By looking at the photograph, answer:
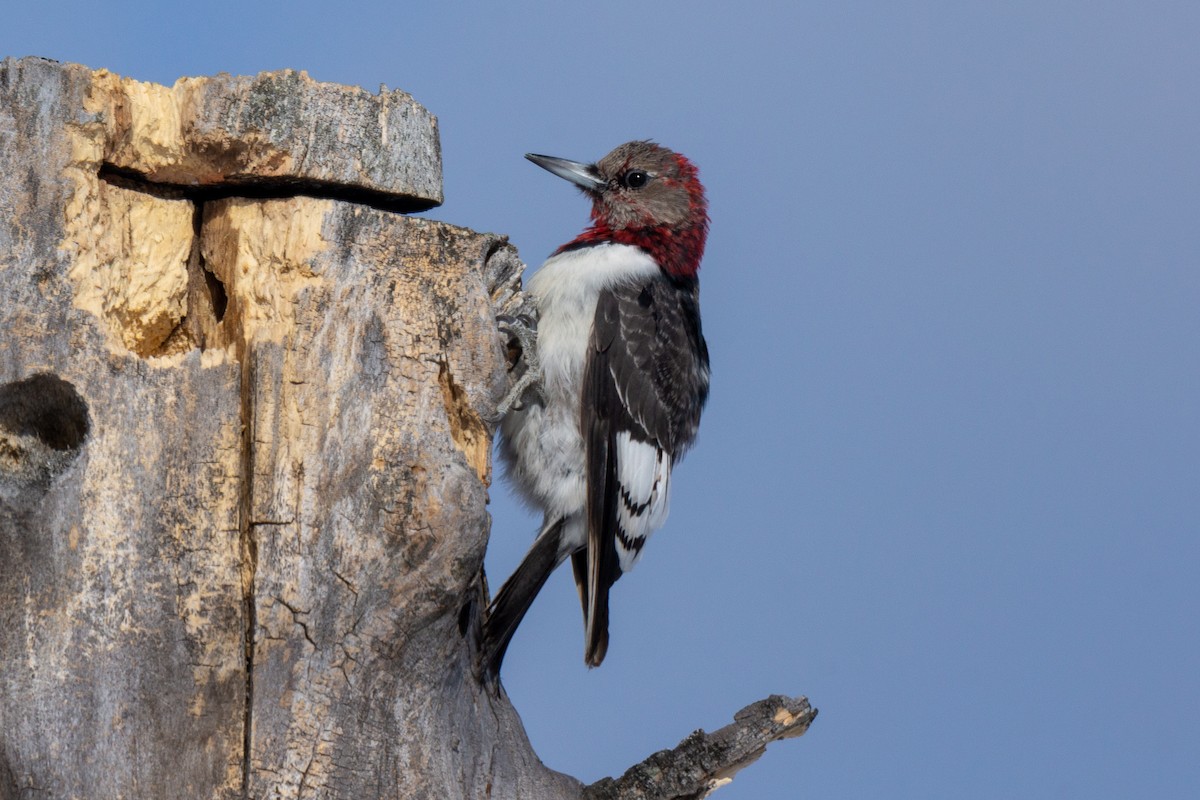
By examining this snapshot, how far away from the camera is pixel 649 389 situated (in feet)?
13.0

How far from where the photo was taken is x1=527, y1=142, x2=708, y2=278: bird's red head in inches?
172

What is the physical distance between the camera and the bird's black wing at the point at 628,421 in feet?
12.3

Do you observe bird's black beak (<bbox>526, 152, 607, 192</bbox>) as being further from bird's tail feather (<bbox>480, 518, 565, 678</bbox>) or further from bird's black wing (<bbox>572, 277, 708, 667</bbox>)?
bird's tail feather (<bbox>480, 518, 565, 678</bbox>)

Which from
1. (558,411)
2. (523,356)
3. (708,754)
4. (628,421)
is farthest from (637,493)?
(708,754)

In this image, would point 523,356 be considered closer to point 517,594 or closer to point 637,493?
point 637,493

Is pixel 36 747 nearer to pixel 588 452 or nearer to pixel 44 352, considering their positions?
pixel 44 352

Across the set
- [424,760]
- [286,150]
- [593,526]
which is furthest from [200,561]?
[593,526]

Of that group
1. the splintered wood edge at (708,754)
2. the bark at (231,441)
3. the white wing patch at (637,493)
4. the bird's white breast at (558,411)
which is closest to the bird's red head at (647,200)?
the bird's white breast at (558,411)

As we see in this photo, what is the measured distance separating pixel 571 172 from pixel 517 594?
162 centimetres

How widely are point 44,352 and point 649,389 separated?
1.76 m

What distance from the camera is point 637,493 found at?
3947mm

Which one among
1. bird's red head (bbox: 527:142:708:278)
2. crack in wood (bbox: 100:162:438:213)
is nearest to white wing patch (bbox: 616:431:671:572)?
bird's red head (bbox: 527:142:708:278)

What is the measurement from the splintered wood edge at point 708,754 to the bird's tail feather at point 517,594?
16.7 inches

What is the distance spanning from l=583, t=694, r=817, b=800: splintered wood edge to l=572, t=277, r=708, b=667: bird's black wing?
0.42 m
